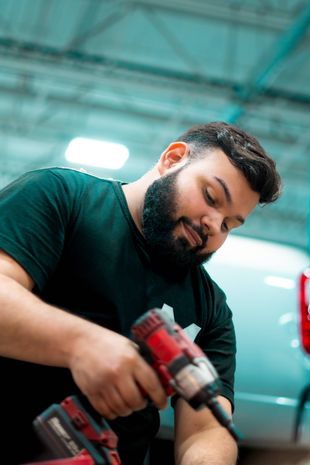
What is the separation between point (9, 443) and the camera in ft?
5.22

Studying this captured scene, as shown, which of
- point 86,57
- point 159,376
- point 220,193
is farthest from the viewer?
point 86,57

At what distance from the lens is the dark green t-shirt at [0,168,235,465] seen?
5.05 feet

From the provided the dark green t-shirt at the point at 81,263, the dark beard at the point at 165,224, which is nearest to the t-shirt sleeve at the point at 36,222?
the dark green t-shirt at the point at 81,263

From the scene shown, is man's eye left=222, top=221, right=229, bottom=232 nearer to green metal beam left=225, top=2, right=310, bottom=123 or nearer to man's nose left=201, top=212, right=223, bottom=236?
man's nose left=201, top=212, right=223, bottom=236

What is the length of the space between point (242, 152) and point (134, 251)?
418 millimetres

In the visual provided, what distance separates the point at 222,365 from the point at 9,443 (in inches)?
26.4

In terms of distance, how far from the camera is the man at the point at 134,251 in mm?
1568

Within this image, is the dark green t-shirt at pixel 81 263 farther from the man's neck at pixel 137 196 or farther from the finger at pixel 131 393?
the finger at pixel 131 393

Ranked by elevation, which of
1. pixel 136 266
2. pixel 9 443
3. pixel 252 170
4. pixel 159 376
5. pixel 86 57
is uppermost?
pixel 86 57

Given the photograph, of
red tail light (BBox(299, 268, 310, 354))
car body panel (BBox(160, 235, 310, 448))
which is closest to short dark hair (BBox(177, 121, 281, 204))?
red tail light (BBox(299, 268, 310, 354))

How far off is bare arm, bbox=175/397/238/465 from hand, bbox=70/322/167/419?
0.49 metres

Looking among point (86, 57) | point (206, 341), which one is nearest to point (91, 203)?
point (206, 341)

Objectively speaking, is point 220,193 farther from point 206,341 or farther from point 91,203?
point 206,341

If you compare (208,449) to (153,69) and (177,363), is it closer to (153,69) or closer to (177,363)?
(177,363)
